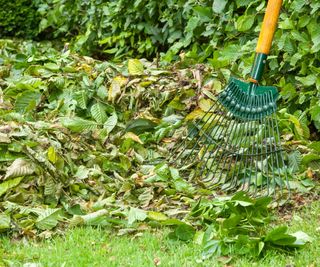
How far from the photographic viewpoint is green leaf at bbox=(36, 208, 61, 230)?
3.56m

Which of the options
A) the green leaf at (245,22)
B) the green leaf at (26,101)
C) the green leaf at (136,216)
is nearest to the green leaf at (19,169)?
the green leaf at (136,216)

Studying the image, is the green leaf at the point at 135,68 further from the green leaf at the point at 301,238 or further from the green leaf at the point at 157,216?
the green leaf at the point at 301,238

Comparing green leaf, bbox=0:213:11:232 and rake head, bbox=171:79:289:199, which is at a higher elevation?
rake head, bbox=171:79:289:199

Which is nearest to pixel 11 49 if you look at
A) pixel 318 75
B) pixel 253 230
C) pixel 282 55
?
pixel 282 55

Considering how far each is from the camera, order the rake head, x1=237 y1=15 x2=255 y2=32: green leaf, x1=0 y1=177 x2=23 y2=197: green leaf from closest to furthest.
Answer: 1. x1=0 y1=177 x2=23 y2=197: green leaf
2. the rake head
3. x1=237 y1=15 x2=255 y2=32: green leaf

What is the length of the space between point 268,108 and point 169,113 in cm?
102

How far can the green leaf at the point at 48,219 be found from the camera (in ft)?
11.7

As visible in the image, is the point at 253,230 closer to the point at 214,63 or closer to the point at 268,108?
the point at 268,108

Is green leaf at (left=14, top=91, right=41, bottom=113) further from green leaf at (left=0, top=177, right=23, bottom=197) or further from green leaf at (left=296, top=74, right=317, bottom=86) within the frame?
green leaf at (left=296, top=74, right=317, bottom=86)

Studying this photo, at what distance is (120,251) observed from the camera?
327cm

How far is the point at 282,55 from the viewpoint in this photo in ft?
16.5

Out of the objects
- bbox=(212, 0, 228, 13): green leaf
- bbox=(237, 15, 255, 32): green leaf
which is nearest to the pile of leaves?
bbox=(237, 15, 255, 32): green leaf

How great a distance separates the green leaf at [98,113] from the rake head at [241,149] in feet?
2.10

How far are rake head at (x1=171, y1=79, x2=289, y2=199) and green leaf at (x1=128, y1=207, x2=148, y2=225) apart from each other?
0.61 meters
